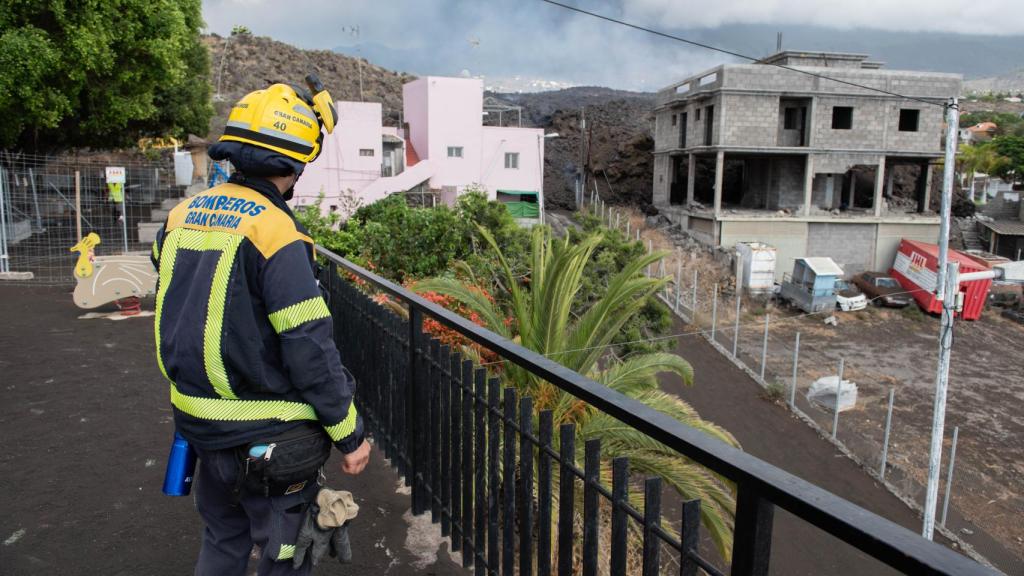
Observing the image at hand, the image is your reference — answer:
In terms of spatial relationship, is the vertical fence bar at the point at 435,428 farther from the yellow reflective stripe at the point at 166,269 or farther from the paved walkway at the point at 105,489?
the yellow reflective stripe at the point at 166,269

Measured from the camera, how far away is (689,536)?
1.66 meters

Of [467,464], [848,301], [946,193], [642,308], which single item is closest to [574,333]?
[467,464]

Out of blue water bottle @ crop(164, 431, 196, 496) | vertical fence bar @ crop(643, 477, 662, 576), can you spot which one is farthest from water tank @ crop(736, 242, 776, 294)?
vertical fence bar @ crop(643, 477, 662, 576)

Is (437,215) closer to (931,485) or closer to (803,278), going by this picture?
(931,485)

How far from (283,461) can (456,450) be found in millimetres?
1040

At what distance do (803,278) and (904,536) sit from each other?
36.8 meters

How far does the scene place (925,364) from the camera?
1151 inches

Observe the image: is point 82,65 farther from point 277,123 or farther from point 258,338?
point 258,338

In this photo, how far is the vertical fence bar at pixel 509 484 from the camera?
2.62 m

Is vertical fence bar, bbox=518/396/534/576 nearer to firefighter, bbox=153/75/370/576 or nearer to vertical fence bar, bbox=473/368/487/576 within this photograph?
vertical fence bar, bbox=473/368/487/576

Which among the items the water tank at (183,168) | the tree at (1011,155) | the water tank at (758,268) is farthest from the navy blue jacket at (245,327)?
the tree at (1011,155)

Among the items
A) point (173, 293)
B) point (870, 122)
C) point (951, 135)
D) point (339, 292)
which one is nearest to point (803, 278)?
point (870, 122)

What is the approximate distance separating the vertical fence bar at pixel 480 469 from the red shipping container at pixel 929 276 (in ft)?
122

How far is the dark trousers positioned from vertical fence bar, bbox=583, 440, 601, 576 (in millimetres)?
993
